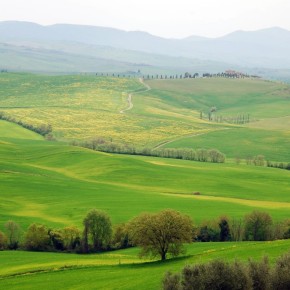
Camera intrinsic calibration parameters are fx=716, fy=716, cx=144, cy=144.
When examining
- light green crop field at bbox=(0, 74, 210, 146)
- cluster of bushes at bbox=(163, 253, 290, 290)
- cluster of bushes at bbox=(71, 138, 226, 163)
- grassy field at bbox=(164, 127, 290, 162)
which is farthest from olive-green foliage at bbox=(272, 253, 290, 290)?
light green crop field at bbox=(0, 74, 210, 146)

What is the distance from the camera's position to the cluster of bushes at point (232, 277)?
117 feet

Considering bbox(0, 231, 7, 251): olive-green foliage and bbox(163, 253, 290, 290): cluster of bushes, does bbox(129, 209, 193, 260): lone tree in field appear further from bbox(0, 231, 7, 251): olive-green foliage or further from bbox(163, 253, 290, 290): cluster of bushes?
bbox(0, 231, 7, 251): olive-green foliage

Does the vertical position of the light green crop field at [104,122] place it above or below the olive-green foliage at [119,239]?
below

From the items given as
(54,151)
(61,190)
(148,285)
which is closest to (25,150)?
(54,151)

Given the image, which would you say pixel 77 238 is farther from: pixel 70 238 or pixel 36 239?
pixel 36 239

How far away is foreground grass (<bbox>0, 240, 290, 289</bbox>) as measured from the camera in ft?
147

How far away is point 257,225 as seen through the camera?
64062mm

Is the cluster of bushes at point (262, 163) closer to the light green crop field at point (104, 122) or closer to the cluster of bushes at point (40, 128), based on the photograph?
the light green crop field at point (104, 122)

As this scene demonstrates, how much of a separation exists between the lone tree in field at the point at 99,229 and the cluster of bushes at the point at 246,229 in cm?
769

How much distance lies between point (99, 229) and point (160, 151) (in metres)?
64.1

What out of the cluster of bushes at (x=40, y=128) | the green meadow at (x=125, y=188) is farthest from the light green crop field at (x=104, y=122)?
the cluster of bushes at (x=40, y=128)

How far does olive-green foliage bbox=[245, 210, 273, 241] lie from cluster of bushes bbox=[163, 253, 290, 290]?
1061 inches

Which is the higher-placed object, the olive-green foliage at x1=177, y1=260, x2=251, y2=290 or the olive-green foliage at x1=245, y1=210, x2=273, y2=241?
the olive-green foliage at x1=177, y1=260, x2=251, y2=290

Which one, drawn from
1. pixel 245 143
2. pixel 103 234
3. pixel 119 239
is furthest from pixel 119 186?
pixel 245 143
